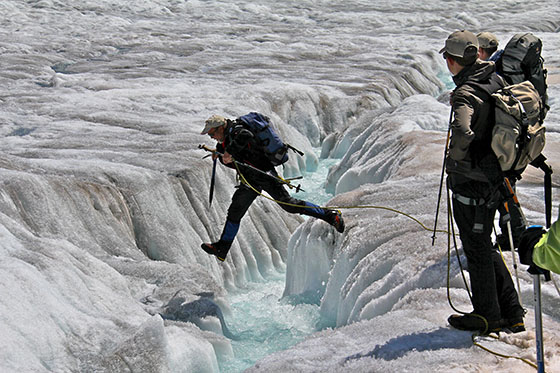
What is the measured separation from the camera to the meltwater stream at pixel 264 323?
732 cm

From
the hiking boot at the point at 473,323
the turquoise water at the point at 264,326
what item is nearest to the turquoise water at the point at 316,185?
the turquoise water at the point at 264,326

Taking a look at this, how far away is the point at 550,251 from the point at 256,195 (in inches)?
156

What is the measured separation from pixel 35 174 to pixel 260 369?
541 cm

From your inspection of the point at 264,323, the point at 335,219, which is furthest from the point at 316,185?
the point at 335,219

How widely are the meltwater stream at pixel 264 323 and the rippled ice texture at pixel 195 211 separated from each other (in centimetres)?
23

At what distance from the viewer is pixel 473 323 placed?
164 inches

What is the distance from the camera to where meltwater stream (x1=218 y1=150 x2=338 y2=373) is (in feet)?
24.0

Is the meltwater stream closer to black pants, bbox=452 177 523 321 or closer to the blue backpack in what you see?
the blue backpack

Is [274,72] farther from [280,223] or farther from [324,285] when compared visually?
[324,285]

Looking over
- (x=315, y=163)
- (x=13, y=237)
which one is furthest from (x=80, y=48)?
(x=13, y=237)

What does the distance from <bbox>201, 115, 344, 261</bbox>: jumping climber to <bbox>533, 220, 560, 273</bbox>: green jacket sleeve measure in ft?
11.7

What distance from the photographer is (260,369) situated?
472cm

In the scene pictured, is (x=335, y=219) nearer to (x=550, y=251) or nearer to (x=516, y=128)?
(x=516, y=128)

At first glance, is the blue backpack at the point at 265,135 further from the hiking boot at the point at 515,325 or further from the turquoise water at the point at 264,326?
the hiking boot at the point at 515,325
